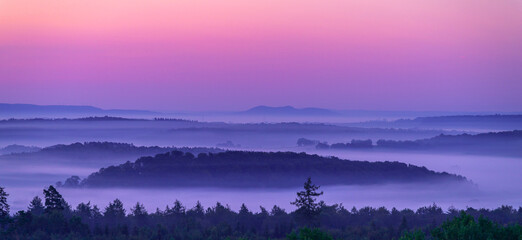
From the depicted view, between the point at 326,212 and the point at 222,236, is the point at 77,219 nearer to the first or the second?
the point at 222,236

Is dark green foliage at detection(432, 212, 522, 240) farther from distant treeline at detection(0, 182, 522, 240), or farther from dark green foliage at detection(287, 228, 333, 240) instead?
dark green foliage at detection(287, 228, 333, 240)

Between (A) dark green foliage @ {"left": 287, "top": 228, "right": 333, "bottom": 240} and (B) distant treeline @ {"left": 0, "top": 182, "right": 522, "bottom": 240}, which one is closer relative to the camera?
(A) dark green foliage @ {"left": 287, "top": 228, "right": 333, "bottom": 240}

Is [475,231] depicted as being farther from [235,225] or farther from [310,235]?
[235,225]

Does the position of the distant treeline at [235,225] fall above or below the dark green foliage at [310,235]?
above

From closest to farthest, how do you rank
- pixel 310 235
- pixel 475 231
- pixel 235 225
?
1. pixel 310 235
2. pixel 475 231
3. pixel 235 225

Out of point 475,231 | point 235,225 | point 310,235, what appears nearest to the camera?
point 310,235

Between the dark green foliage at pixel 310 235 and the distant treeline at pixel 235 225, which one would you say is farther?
the distant treeline at pixel 235 225

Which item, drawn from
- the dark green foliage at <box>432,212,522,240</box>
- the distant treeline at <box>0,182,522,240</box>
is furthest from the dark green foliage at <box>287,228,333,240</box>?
the dark green foliage at <box>432,212,522,240</box>

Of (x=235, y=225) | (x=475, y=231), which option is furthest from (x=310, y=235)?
(x=235, y=225)

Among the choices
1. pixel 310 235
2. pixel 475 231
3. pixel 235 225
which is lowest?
pixel 310 235

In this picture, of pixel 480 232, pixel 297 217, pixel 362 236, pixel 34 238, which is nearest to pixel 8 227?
pixel 34 238

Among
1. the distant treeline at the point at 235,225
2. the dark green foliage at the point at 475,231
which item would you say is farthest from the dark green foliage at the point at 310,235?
the dark green foliage at the point at 475,231

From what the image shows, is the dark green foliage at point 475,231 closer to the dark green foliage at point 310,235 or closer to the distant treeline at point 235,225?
the distant treeline at point 235,225

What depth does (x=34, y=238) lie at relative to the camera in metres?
69.4
